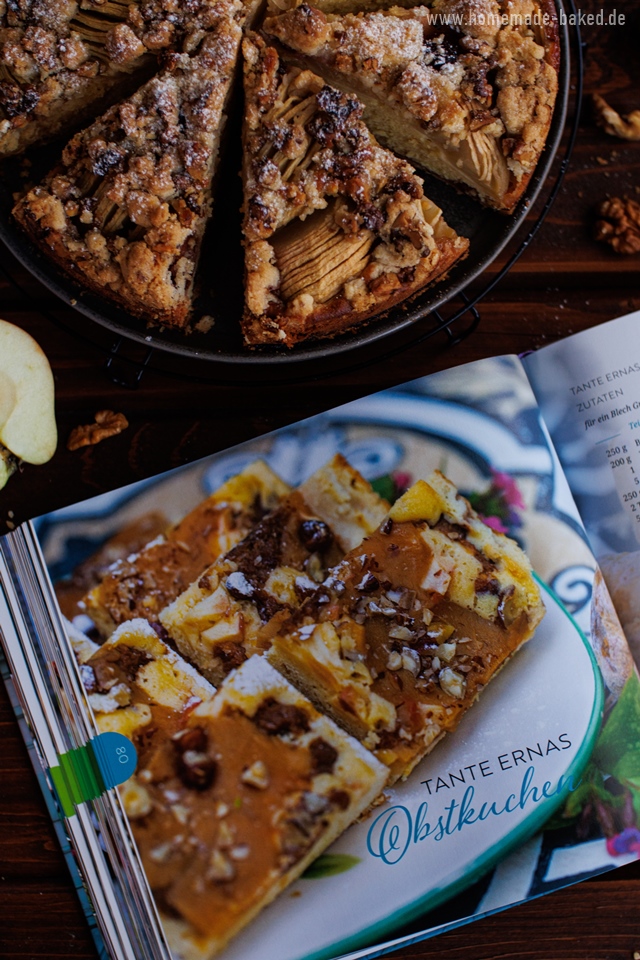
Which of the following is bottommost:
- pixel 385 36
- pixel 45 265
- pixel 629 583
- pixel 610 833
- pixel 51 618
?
pixel 610 833

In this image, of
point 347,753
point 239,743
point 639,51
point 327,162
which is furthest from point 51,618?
point 639,51

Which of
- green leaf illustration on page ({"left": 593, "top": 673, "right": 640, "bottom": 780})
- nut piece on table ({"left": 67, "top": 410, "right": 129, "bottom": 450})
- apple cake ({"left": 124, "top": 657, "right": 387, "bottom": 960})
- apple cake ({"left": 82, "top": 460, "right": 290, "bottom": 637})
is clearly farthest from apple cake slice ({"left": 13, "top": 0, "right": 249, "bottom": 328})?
green leaf illustration on page ({"left": 593, "top": 673, "right": 640, "bottom": 780})

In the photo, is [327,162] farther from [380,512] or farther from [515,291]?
[380,512]

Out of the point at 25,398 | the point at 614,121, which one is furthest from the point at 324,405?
the point at 614,121

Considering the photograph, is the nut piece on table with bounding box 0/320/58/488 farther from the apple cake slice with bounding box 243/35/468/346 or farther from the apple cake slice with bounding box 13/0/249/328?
the apple cake slice with bounding box 243/35/468/346

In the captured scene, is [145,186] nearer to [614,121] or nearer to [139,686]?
[139,686]
